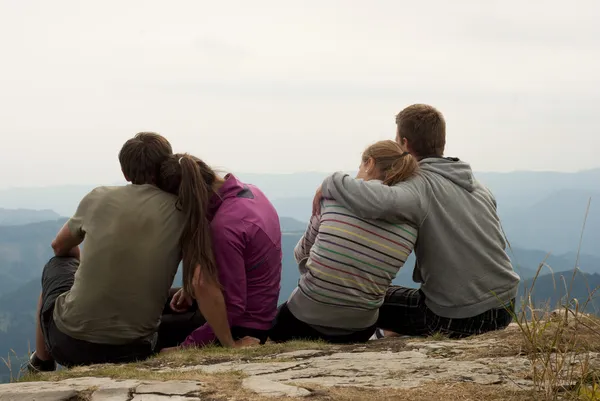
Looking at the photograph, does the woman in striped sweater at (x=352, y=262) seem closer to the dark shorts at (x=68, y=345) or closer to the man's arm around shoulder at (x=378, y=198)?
the man's arm around shoulder at (x=378, y=198)

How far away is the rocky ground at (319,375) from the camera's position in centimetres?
342

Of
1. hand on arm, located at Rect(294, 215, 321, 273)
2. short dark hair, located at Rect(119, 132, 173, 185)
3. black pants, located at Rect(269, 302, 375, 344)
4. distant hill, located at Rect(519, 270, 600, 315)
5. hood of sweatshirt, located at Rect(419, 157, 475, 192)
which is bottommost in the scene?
black pants, located at Rect(269, 302, 375, 344)

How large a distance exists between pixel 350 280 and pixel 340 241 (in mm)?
288

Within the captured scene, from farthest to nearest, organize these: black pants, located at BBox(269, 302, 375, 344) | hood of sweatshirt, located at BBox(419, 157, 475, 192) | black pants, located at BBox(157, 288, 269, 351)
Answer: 1. black pants, located at BBox(157, 288, 269, 351)
2. black pants, located at BBox(269, 302, 375, 344)
3. hood of sweatshirt, located at BBox(419, 157, 475, 192)

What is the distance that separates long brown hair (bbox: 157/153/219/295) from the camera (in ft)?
15.7

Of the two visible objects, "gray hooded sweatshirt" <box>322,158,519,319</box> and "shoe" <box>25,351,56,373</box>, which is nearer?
"gray hooded sweatshirt" <box>322,158,519,319</box>

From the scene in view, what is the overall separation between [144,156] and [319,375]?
6.53ft

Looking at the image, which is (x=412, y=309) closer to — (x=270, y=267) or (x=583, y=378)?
(x=270, y=267)

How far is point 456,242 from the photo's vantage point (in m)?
5.03

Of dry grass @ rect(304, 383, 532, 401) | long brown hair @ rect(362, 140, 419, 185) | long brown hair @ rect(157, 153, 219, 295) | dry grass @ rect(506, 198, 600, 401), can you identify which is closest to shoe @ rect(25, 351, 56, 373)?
long brown hair @ rect(157, 153, 219, 295)

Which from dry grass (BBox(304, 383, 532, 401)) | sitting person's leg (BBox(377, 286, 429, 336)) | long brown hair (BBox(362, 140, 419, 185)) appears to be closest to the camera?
dry grass (BBox(304, 383, 532, 401))

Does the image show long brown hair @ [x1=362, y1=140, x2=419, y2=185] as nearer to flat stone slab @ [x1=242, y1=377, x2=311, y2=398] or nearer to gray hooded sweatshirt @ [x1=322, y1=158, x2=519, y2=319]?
gray hooded sweatshirt @ [x1=322, y1=158, x2=519, y2=319]

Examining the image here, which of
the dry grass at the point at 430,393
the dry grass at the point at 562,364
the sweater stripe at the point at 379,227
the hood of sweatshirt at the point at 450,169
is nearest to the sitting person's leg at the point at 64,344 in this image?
the sweater stripe at the point at 379,227

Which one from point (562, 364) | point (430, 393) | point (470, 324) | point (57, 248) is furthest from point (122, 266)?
point (562, 364)
